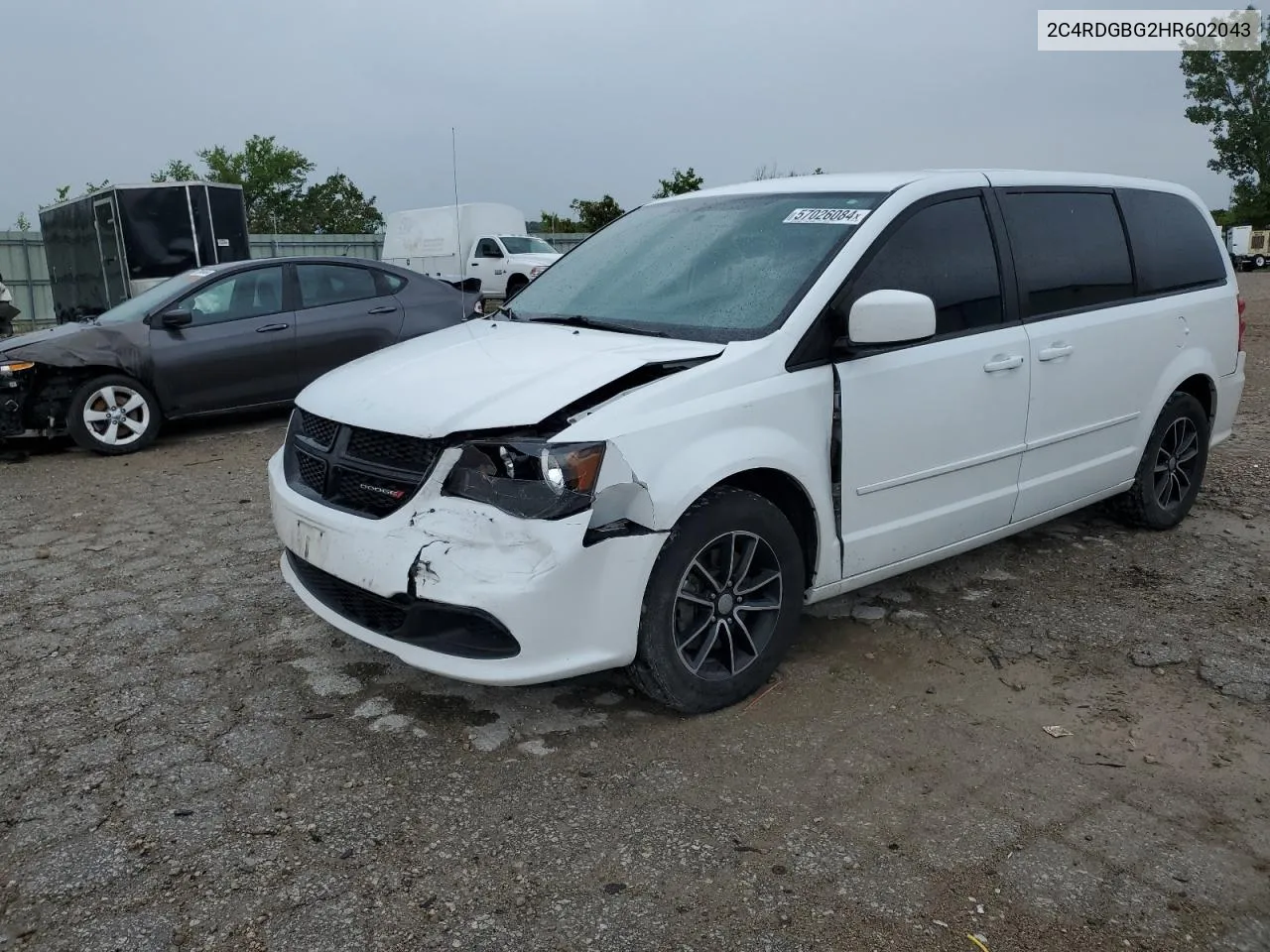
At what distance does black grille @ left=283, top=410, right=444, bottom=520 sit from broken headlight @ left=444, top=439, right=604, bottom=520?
0.22 meters

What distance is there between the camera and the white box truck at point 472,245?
2297 cm

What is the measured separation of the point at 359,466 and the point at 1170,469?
418 centimetres

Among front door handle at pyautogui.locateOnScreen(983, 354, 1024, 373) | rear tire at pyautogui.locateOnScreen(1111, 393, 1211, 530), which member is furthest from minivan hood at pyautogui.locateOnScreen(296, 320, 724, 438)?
rear tire at pyautogui.locateOnScreen(1111, 393, 1211, 530)

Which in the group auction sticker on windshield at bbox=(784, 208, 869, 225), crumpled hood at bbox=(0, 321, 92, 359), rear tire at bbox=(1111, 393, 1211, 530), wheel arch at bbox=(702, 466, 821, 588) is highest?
auction sticker on windshield at bbox=(784, 208, 869, 225)

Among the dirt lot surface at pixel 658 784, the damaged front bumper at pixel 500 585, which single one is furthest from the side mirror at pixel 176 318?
the damaged front bumper at pixel 500 585

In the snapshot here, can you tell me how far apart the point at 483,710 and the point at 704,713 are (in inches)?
29.4

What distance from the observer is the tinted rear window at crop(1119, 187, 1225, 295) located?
502 cm

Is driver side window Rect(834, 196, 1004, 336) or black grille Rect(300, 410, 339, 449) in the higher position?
driver side window Rect(834, 196, 1004, 336)

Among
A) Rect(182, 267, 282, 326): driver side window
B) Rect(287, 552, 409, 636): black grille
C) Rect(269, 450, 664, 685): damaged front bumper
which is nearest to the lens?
Rect(269, 450, 664, 685): damaged front bumper

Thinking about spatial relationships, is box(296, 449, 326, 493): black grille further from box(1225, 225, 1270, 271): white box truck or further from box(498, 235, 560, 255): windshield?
box(1225, 225, 1270, 271): white box truck

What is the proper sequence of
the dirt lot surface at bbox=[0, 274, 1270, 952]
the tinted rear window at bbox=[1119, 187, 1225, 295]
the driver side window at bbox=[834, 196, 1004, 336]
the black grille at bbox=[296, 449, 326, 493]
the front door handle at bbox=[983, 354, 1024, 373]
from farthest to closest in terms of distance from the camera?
the tinted rear window at bbox=[1119, 187, 1225, 295] → the front door handle at bbox=[983, 354, 1024, 373] → the driver side window at bbox=[834, 196, 1004, 336] → the black grille at bbox=[296, 449, 326, 493] → the dirt lot surface at bbox=[0, 274, 1270, 952]

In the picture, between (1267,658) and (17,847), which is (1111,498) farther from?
(17,847)

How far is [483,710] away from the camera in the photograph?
354 centimetres

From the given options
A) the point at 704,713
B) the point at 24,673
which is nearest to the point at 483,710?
the point at 704,713
